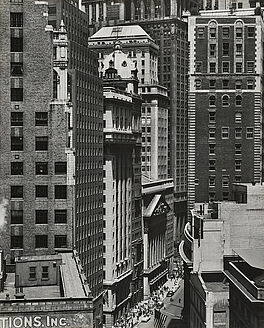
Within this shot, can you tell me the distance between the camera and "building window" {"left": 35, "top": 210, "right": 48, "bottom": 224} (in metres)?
149

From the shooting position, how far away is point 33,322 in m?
94.2

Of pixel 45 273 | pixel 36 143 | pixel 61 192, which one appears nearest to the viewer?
pixel 45 273

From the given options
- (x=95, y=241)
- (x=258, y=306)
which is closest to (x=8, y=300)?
(x=258, y=306)

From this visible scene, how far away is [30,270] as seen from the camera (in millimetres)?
122125

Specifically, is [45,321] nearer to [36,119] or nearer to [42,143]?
[42,143]

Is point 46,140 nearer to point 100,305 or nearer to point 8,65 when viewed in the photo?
point 8,65

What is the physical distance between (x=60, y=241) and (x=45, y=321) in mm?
54836

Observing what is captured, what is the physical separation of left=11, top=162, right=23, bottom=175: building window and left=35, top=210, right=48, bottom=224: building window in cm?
757

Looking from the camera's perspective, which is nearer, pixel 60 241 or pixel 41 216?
pixel 60 241

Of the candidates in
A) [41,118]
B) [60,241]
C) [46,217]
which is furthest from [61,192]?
[41,118]

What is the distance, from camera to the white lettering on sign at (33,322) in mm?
93750

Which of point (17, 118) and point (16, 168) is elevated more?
point (17, 118)

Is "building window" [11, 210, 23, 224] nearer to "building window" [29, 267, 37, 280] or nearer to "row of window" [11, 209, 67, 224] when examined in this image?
"row of window" [11, 209, 67, 224]

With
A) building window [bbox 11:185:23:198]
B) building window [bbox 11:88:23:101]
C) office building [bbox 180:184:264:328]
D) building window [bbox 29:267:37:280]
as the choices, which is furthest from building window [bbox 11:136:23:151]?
office building [bbox 180:184:264:328]
